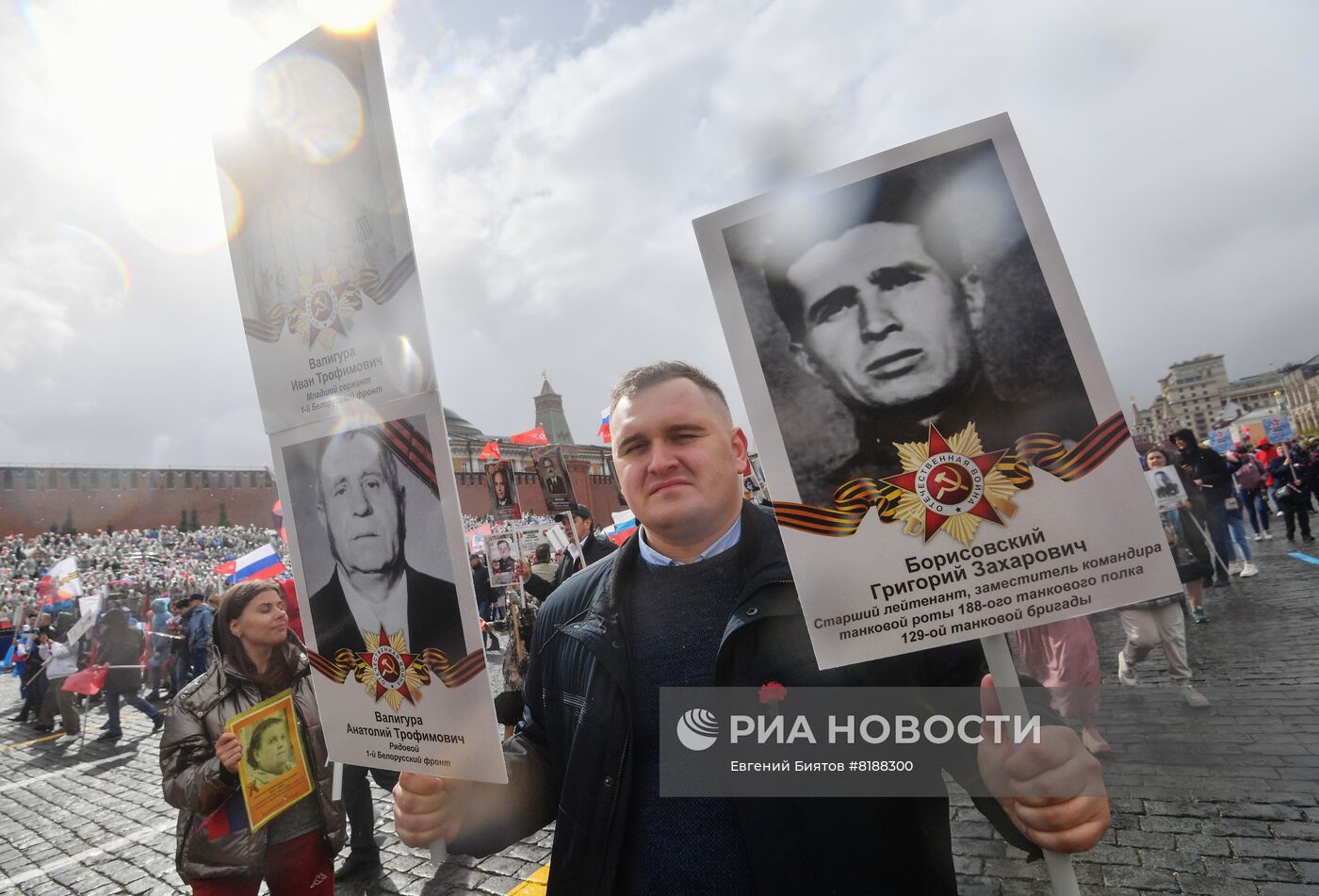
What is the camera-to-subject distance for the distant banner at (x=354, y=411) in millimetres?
1736

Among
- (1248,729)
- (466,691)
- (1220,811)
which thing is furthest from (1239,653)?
(466,691)

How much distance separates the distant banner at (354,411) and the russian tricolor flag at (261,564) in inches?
287

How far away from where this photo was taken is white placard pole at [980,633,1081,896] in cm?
118

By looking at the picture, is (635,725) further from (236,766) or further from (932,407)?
(236,766)

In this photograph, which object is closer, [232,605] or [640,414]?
[640,414]

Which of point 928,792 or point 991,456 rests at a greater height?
point 991,456

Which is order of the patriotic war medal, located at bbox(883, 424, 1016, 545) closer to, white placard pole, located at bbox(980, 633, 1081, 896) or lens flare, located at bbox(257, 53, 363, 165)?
white placard pole, located at bbox(980, 633, 1081, 896)

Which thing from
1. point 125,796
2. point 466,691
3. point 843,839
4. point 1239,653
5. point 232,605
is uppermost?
point 232,605

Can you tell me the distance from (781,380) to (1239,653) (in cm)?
718

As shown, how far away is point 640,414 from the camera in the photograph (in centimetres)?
194

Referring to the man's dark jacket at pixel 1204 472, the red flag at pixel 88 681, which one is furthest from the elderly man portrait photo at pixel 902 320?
the red flag at pixel 88 681

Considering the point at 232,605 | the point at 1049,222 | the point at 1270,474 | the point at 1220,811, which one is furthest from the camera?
the point at 1270,474

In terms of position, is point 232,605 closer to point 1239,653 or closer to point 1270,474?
point 1239,653

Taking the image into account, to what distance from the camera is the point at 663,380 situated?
6.57 ft
